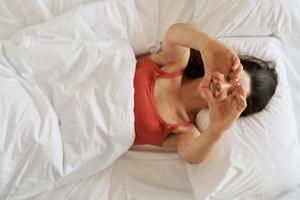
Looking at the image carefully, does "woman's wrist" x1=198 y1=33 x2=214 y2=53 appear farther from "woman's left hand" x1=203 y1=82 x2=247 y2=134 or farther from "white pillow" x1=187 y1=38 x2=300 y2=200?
"white pillow" x1=187 y1=38 x2=300 y2=200

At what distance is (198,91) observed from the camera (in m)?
1.20

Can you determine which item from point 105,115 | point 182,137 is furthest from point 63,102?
point 182,137

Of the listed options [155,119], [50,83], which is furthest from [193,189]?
[50,83]

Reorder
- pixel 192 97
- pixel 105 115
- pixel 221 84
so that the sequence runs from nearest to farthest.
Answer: pixel 221 84 → pixel 105 115 → pixel 192 97

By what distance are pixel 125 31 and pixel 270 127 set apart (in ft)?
1.76

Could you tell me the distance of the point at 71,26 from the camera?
1210 millimetres

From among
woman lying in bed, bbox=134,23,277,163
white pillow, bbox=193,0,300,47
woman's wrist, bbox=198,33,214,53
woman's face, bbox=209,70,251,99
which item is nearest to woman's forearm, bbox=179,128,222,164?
woman lying in bed, bbox=134,23,277,163

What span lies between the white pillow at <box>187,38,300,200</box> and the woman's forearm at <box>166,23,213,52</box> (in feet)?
0.76

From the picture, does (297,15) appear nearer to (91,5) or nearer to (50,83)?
(91,5)

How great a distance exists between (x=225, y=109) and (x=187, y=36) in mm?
256

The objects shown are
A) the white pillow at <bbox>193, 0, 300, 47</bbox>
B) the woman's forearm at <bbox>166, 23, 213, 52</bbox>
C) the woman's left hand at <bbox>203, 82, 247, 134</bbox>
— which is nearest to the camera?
the woman's left hand at <bbox>203, 82, 247, 134</bbox>

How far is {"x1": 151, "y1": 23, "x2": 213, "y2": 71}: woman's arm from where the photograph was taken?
3.74 feet

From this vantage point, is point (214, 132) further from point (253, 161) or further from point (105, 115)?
point (105, 115)

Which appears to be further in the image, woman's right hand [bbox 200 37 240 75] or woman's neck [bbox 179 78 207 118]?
woman's neck [bbox 179 78 207 118]
